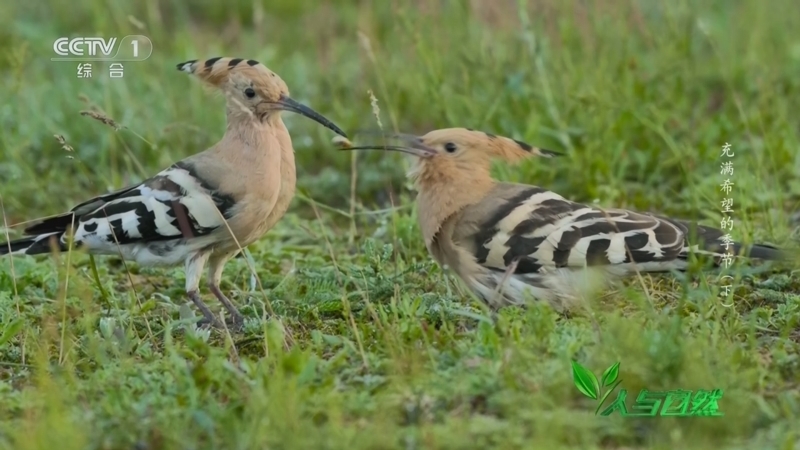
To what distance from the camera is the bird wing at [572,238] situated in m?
3.16

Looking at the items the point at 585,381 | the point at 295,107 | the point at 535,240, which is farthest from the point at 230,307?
the point at 585,381

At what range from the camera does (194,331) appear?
3285 millimetres

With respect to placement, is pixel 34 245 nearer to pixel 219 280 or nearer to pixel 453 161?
pixel 219 280

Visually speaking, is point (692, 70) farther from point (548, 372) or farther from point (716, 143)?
point (548, 372)

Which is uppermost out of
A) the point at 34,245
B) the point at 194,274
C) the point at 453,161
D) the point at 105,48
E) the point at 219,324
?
the point at 105,48

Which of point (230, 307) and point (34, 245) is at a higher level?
point (34, 245)

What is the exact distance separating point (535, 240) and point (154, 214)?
124 cm

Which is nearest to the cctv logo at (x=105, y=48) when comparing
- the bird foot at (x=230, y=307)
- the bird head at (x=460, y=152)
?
the bird foot at (x=230, y=307)

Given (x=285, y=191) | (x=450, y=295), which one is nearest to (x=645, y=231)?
(x=450, y=295)

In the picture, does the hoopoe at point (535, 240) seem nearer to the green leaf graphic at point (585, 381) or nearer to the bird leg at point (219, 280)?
the green leaf graphic at point (585, 381)

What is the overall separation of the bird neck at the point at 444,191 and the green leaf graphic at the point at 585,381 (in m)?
0.91

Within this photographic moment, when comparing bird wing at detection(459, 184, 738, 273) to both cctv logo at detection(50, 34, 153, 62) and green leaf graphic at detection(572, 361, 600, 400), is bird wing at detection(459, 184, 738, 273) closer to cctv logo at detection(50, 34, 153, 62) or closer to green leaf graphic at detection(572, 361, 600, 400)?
green leaf graphic at detection(572, 361, 600, 400)

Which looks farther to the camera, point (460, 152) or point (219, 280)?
point (219, 280)

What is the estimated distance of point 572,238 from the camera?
10.5 feet
